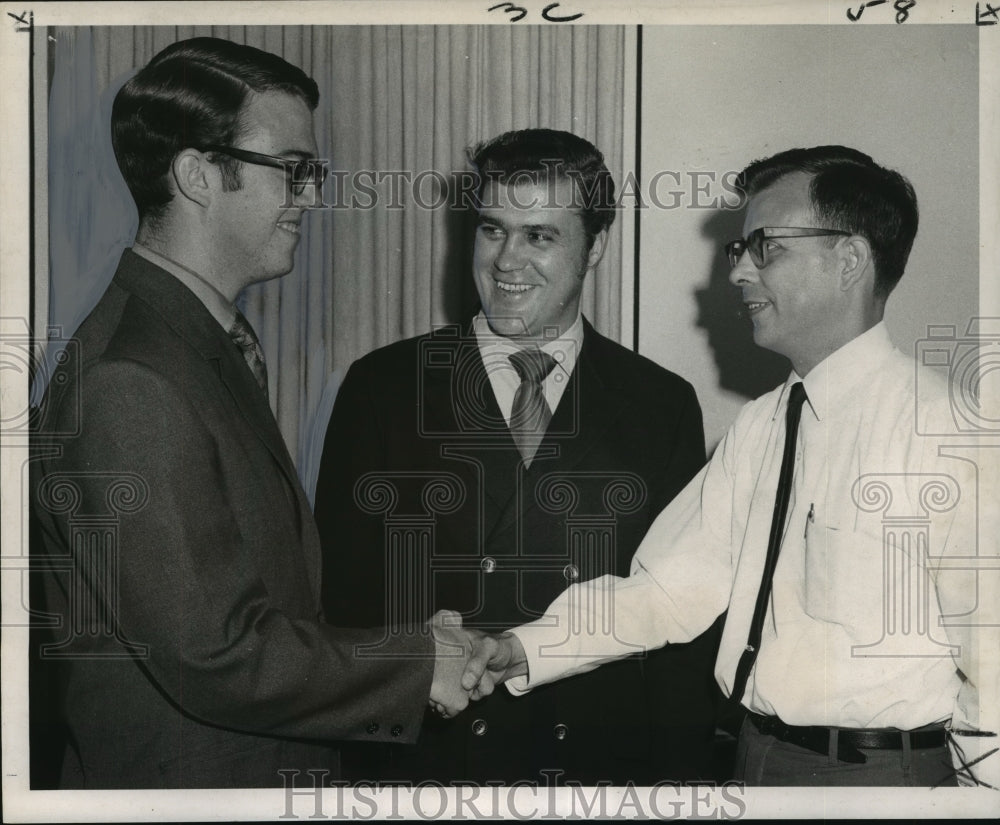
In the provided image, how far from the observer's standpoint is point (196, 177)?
2.58m

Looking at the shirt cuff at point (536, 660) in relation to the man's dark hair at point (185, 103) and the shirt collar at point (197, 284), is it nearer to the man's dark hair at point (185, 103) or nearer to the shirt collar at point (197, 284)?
the shirt collar at point (197, 284)

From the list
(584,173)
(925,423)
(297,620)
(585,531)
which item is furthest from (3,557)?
(925,423)

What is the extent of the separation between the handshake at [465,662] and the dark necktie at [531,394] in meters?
0.49

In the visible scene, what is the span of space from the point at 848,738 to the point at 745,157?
141 centimetres

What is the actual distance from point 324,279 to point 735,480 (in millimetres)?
1115

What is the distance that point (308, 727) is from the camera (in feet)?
8.34

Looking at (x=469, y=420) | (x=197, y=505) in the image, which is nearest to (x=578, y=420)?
(x=469, y=420)

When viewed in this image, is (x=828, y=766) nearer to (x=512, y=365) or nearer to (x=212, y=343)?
(x=512, y=365)

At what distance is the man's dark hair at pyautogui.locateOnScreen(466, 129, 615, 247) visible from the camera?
265cm

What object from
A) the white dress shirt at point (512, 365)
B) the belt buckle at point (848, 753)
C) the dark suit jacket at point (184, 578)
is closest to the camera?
the dark suit jacket at point (184, 578)

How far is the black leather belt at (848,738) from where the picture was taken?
257cm

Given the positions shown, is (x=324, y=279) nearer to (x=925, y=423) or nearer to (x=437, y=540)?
(x=437, y=540)

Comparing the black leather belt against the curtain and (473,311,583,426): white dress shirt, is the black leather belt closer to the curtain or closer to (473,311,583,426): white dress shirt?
(473,311,583,426): white dress shirt

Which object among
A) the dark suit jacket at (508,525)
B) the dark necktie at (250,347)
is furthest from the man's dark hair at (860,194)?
the dark necktie at (250,347)
